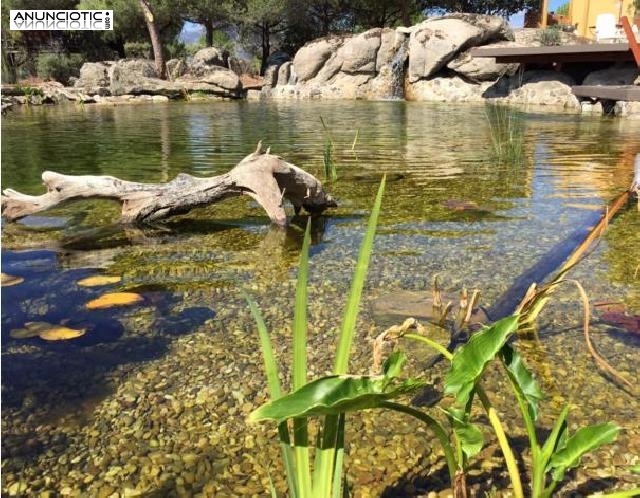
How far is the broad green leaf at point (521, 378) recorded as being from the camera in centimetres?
A: 166

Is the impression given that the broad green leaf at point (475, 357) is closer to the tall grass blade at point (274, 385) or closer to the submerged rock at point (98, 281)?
the tall grass blade at point (274, 385)

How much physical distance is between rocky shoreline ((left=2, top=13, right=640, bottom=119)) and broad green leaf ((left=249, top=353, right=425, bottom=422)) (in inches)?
844

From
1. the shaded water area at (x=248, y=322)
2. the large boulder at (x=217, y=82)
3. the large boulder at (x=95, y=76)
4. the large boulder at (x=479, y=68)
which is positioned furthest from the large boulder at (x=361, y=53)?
the shaded water area at (x=248, y=322)

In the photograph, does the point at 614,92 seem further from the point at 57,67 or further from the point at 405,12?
the point at 57,67

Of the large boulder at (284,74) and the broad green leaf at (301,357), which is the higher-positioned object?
the large boulder at (284,74)

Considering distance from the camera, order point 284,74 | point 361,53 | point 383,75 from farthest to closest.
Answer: point 284,74, point 361,53, point 383,75

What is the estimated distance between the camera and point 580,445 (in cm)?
160

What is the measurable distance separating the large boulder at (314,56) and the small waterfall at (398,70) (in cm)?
405

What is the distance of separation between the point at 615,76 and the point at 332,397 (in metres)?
23.0

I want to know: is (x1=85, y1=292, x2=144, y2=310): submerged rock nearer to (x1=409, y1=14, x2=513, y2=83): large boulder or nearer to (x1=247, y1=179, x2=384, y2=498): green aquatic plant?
(x1=247, y1=179, x2=384, y2=498): green aquatic plant

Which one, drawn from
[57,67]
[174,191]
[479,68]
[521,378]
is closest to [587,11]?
[479,68]

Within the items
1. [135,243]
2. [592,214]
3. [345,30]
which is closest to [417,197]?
[592,214]

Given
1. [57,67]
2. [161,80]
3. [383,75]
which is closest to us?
[383,75]

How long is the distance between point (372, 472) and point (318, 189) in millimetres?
3950
